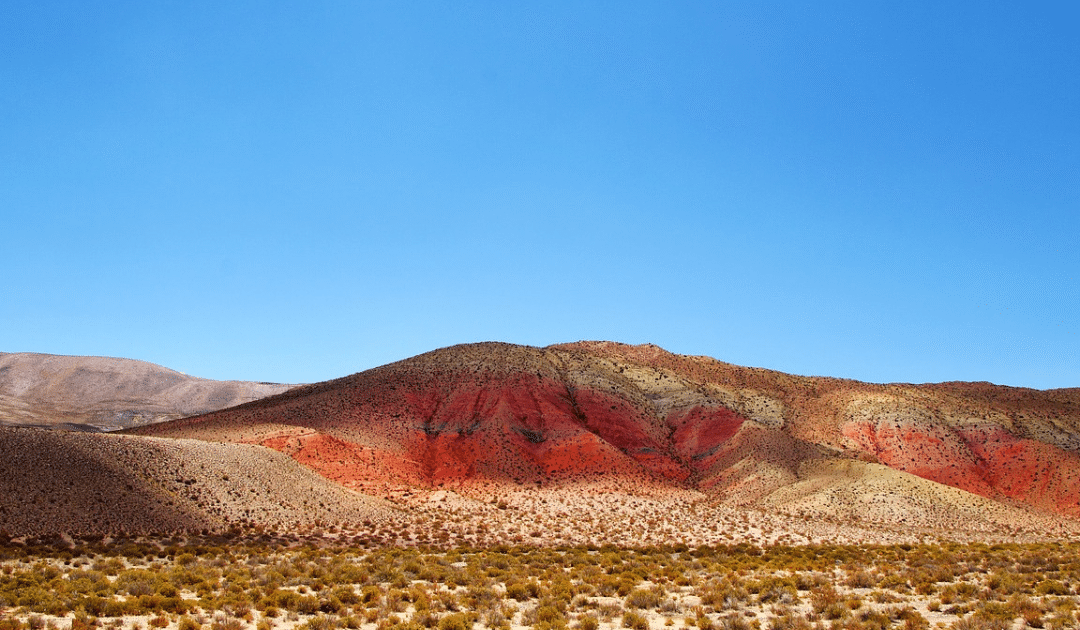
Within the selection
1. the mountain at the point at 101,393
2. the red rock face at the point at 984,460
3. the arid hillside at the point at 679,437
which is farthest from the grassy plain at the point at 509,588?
the mountain at the point at 101,393

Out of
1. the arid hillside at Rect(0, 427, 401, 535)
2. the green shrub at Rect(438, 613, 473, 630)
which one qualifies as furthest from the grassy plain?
the arid hillside at Rect(0, 427, 401, 535)

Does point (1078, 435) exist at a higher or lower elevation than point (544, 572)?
higher

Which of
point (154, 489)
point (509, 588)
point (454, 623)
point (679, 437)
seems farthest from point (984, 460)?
point (154, 489)

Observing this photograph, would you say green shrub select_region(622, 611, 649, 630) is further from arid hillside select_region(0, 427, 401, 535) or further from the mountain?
the mountain

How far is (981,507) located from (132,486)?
5651 cm

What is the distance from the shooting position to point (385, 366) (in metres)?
77.9

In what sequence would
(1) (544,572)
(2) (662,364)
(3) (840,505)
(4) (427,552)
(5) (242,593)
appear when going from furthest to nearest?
1. (2) (662,364)
2. (3) (840,505)
3. (4) (427,552)
4. (1) (544,572)
5. (5) (242,593)

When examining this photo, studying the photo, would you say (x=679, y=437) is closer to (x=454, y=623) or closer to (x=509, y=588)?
(x=509, y=588)

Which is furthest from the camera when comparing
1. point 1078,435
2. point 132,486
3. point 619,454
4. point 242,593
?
point 1078,435

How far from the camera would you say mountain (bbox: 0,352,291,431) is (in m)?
158

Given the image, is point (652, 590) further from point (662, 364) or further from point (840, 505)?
point (662, 364)

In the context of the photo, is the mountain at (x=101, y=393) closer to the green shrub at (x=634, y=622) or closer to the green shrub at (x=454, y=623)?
the green shrub at (x=454, y=623)

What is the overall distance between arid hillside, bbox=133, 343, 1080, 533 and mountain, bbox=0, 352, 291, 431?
Result: 355 feet

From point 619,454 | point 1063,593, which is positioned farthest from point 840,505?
point 1063,593
